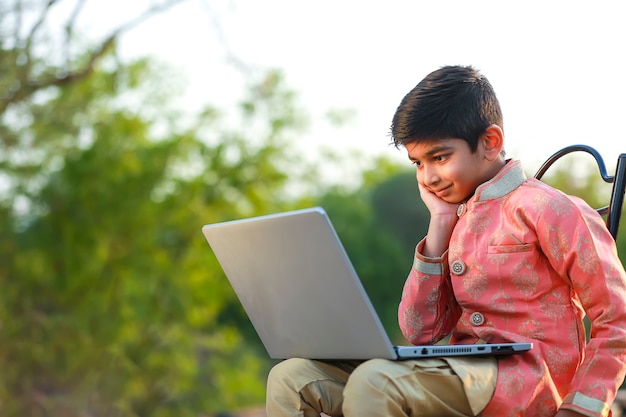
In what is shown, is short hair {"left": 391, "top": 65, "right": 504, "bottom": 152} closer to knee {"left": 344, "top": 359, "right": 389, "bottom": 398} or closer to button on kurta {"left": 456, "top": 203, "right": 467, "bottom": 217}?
button on kurta {"left": 456, "top": 203, "right": 467, "bottom": 217}

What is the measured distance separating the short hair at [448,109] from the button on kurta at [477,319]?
33 cm

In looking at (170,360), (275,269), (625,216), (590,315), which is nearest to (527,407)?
(590,315)

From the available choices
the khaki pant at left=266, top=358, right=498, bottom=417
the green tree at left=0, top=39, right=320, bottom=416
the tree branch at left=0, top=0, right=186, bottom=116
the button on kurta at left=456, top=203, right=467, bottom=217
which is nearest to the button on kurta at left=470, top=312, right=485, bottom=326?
the khaki pant at left=266, top=358, right=498, bottom=417

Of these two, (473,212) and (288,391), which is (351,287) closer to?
(288,391)

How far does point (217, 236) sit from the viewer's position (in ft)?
5.82

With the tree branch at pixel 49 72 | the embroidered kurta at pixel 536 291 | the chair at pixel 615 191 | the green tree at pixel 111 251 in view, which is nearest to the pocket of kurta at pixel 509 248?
the embroidered kurta at pixel 536 291

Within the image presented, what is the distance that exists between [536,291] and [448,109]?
1.29 ft

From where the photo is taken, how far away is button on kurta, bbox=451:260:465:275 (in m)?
1.76

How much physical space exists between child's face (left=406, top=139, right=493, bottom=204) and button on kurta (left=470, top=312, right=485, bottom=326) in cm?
26

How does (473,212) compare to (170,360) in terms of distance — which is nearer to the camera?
(473,212)

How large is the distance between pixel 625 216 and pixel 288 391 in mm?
6889

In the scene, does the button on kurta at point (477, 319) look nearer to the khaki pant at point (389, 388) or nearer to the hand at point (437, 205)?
the khaki pant at point (389, 388)

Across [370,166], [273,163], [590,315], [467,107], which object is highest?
[467,107]

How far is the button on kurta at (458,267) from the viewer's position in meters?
1.76
